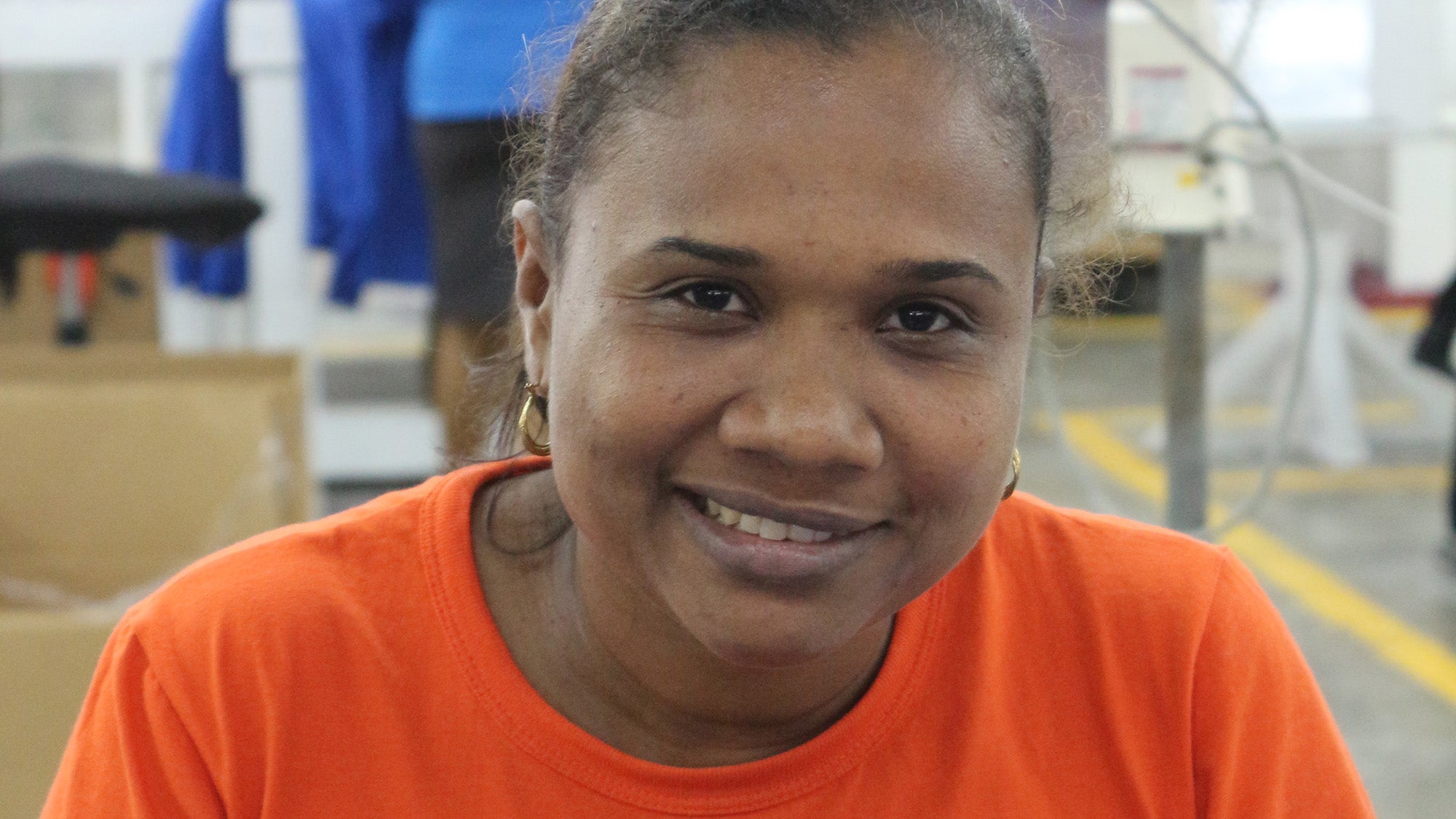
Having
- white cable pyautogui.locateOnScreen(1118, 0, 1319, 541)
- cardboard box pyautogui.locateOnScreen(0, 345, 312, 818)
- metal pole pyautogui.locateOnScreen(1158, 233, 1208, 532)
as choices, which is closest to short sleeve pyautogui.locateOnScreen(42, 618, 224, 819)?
cardboard box pyautogui.locateOnScreen(0, 345, 312, 818)

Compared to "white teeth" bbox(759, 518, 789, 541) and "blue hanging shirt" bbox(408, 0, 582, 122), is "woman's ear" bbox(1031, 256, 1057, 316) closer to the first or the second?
"white teeth" bbox(759, 518, 789, 541)

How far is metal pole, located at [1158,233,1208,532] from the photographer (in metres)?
2.36

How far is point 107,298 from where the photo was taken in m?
2.85

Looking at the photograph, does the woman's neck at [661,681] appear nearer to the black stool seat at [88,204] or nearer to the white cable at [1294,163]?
the white cable at [1294,163]

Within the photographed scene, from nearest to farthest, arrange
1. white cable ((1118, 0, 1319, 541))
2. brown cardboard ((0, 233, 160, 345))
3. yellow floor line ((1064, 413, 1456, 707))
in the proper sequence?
white cable ((1118, 0, 1319, 541)) < brown cardboard ((0, 233, 160, 345)) < yellow floor line ((1064, 413, 1456, 707))

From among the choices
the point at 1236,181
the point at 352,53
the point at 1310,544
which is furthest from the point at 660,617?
the point at 1310,544

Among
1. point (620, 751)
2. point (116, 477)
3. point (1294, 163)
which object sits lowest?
point (116, 477)

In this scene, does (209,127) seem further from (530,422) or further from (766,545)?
(766,545)

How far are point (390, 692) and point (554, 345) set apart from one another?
9.9 inches

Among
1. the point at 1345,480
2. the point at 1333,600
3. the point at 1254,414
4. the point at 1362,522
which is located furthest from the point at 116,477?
the point at 1254,414

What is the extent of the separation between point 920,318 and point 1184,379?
1.68 meters

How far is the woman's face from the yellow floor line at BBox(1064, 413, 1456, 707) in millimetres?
1782

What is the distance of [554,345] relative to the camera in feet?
3.01

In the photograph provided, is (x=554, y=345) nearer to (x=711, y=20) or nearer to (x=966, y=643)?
(x=711, y=20)
